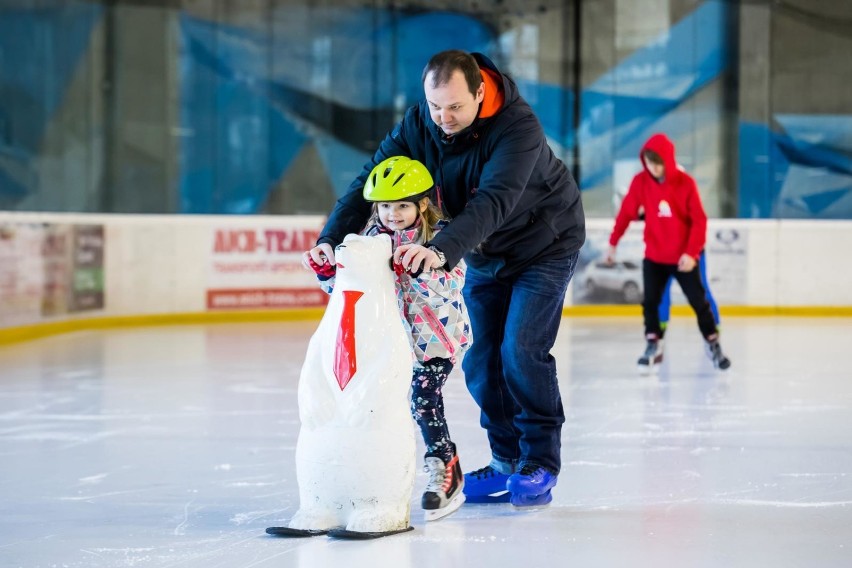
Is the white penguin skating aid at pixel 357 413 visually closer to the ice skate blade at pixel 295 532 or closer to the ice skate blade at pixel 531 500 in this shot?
the ice skate blade at pixel 295 532

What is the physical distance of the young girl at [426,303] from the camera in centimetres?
262

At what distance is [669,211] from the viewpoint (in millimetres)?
5965

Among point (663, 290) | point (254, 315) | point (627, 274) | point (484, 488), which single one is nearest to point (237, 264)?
point (254, 315)

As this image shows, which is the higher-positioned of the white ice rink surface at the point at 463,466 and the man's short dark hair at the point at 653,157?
the man's short dark hair at the point at 653,157

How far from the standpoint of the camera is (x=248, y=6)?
459 inches

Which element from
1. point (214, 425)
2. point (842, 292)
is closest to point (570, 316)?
point (842, 292)

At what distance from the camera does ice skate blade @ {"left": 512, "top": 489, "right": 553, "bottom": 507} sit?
283cm

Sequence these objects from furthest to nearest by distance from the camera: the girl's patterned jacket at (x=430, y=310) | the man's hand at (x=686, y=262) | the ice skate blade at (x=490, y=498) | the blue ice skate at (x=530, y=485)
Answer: the man's hand at (x=686, y=262)
the ice skate blade at (x=490, y=498)
the blue ice skate at (x=530, y=485)
the girl's patterned jacket at (x=430, y=310)

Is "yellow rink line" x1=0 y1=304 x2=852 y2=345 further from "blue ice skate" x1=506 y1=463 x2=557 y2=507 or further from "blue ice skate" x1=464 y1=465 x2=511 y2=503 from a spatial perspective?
"blue ice skate" x1=506 y1=463 x2=557 y2=507

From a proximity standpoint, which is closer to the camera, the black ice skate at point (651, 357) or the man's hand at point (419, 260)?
the man's hand at point (419, 260)

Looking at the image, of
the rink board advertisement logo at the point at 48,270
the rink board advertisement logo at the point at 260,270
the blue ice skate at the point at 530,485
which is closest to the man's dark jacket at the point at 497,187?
the blue ice skate at the point at 530,485

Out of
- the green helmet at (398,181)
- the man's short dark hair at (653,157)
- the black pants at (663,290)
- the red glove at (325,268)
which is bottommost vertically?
the black pants at (663,290)

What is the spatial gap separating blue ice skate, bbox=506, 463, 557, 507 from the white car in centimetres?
776

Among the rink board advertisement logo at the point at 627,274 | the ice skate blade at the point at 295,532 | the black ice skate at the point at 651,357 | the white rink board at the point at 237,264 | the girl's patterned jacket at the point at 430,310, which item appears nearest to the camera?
the ice skate blade at the point at 295,532
